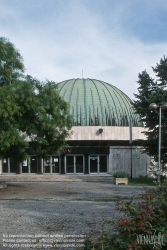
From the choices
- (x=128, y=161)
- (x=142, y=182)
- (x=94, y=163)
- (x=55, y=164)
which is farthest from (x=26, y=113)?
(x=128, y=161)

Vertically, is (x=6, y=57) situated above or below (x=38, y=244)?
above

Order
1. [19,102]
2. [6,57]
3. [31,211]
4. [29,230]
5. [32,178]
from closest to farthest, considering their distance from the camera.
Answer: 1. [29,230]
2. [31,211]
3. [19,102]
4. [6,57]
5. [32,178]

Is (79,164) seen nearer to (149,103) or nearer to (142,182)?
(142,182)

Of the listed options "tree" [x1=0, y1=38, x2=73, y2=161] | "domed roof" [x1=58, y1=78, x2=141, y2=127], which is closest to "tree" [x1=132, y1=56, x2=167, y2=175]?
"tree" [x1=0, y1=38, x2=73, y2=161]

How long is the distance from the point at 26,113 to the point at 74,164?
1671cm

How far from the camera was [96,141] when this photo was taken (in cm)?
3469

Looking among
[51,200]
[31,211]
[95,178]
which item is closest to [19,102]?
[51,200]

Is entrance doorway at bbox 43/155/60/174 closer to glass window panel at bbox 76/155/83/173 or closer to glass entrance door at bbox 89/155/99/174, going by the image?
glass window panel at bbox 76/155/83/173

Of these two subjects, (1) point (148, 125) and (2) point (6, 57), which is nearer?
(2) point (6, 57)

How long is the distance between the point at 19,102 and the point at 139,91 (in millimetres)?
9889

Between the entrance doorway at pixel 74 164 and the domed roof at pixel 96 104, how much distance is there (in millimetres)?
4137

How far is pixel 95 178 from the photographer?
92.3 ft

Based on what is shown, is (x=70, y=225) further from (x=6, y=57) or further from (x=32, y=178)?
(x=32, y=178)

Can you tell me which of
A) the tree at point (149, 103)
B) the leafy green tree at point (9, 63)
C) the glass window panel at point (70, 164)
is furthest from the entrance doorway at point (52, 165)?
the leafy green tree at point (9, 63)
